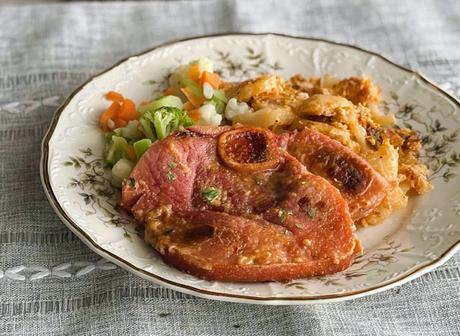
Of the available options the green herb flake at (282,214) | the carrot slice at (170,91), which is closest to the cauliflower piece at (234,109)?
the carrot slice at (170,91)

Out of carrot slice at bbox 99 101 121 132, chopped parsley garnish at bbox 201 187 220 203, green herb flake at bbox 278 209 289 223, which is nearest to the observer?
green herb flake at bbox 278 209 289 223

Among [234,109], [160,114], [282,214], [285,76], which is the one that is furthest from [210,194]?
[285,76]

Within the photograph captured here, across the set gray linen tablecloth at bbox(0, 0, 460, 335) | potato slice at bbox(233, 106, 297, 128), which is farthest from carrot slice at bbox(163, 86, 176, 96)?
gray linen tablecloth at bbox(0, 0, 460, 335)

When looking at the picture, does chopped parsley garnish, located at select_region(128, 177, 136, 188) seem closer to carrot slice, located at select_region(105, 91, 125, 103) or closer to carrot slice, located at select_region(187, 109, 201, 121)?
carrot slice, located at select_region(187, 109, 201, 121)

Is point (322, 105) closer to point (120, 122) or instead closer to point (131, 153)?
point (131, 153)

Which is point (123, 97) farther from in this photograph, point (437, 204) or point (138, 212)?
point (437, 204)

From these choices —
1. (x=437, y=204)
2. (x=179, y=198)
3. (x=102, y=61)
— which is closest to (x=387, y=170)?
(x=437, y=204)
